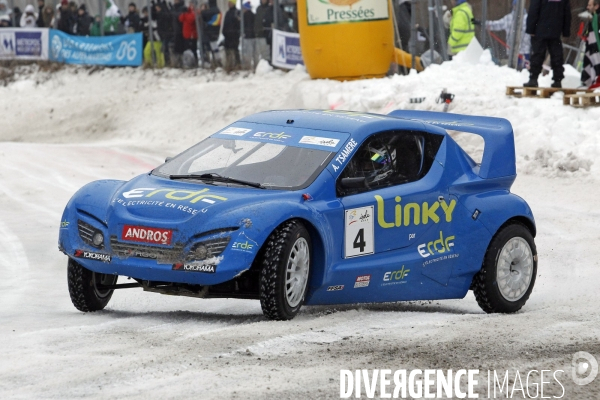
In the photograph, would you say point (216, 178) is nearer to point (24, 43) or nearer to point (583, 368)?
point (583, 368)

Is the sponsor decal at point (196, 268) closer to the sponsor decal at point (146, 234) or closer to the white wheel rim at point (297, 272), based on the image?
the sponsor decal at point (146, 234)

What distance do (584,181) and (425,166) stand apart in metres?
7.67

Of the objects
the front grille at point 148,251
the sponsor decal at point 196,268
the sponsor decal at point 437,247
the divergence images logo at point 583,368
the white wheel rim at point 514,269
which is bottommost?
the white wheel rim at point 514,269

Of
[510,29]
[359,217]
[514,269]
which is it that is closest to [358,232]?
[359,217]

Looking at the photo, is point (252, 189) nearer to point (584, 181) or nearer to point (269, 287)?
point (269, 287)

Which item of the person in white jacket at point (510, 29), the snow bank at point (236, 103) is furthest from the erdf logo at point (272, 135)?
the person in white jacket at point (510, 29)

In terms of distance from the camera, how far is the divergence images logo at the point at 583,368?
5742mm

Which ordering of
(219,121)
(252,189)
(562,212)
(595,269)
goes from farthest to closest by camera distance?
(219,121), (562,212), (595,269), (252,189)

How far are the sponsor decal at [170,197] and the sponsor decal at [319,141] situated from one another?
96 centimetres

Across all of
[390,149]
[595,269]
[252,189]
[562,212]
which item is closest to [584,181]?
[562,212]

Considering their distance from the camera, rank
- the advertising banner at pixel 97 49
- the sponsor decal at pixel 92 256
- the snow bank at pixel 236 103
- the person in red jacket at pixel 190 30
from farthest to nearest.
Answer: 1. the advertising banner at pixel 97 49
2. the person in red jacket at pixel 190 30
3. the snow bank at pixel 236 103
4. the sponsor decal at pixel 92 256

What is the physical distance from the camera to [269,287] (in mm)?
7199

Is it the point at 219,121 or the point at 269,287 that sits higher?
the point at 269,287

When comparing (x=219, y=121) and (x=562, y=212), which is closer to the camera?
(x=562, y=212)
